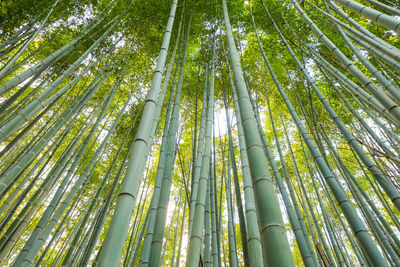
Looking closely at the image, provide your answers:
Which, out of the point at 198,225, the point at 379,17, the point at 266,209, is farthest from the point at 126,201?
the point at 379,17

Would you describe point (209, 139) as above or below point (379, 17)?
below

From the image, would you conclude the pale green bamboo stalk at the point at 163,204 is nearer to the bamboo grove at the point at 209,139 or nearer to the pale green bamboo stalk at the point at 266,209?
the bamboo grove at the point at 209,139

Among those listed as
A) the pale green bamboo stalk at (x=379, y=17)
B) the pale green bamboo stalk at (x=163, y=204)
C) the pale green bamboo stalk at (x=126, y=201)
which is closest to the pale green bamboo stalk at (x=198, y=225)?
the pale green bamboo stalk at (x=163, y=204)

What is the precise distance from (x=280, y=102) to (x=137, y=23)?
3.59 meters

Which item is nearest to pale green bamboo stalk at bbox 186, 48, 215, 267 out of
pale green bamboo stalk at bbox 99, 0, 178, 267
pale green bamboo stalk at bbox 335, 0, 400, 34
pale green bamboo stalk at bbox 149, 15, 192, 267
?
pale green bamboo stalk at bbox 149, 15, 192, 267

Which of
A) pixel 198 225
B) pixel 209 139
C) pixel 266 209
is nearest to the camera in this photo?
pixel 266 209

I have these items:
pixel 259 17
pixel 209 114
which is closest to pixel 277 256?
pixel 209 114

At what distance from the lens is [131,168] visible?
0.90 metres

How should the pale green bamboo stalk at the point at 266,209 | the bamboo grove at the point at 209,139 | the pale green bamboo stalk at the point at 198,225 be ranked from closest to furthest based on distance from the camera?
1. the pale green bamboo stalk at the point at 266,209
2. the bamboo grove at the point at 209,139
3. the pale green bamboo stalk at the point at 198,225

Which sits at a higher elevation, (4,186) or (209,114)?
(209,114)

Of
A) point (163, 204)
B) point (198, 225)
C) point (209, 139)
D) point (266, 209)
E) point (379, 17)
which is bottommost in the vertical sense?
point (266, 209)

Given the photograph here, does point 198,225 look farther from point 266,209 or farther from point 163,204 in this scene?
point 266,209

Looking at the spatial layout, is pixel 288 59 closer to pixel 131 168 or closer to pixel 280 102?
pixel 280 102

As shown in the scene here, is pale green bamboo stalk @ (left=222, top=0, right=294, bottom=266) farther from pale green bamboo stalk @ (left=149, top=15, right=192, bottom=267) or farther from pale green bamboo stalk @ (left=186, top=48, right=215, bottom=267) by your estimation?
pale green bamboo stalk @ (left=149, top=15, right=192, bottom=267)
